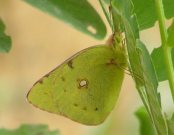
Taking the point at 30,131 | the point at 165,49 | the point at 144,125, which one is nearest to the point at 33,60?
Answer: the point at 30,131

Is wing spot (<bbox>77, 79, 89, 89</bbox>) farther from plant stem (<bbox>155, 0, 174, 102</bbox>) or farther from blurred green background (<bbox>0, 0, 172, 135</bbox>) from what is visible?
blurred green background (<bbox>0, 0, 172, 135</bbox>)

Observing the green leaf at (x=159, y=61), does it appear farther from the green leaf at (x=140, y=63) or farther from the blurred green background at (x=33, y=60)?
the blurred green background at (x=33, y=60)

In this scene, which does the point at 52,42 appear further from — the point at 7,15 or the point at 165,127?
the point at 165,127

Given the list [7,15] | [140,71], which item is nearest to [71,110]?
[140,71]

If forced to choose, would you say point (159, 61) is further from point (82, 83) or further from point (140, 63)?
point (140, 63)

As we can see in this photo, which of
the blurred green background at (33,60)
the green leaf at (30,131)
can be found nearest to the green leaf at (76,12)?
the green leaf at (30,131)

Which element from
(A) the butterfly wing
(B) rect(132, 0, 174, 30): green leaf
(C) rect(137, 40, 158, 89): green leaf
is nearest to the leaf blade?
(A) the butterfly wing
